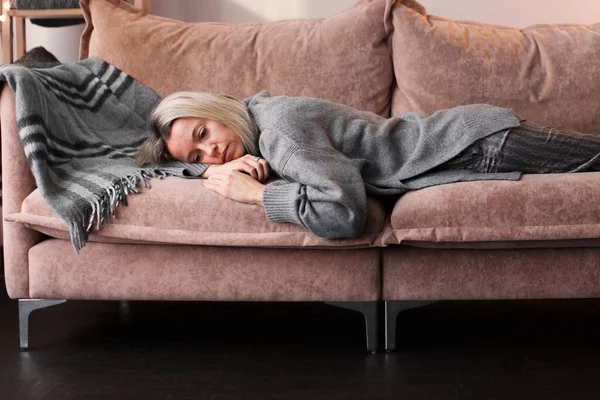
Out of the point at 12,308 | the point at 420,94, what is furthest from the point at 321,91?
the point at 12,308

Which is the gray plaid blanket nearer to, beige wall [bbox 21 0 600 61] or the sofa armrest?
the sofa armrest

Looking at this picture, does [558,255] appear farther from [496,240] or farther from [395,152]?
[395,152]

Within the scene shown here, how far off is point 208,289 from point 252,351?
0.66 feet

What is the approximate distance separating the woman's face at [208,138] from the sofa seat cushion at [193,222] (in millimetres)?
132

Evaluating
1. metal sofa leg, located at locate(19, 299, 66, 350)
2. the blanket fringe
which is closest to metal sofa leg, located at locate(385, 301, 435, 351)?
the blanket fringe

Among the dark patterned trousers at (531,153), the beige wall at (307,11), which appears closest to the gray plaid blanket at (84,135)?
the dark patterned trousers at (531,153)

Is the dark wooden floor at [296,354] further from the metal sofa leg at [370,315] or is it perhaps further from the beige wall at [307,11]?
the beige wall at [307,11]

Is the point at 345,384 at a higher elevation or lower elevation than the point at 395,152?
lower

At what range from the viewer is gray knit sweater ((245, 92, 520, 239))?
1.80 meters

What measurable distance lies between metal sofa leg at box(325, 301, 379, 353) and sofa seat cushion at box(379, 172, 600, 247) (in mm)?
207

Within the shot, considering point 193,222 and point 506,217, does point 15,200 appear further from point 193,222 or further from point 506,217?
point 506,217

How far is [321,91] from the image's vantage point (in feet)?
8.10

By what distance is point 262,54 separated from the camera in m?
2.52

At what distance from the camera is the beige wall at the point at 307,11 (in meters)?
3.17
